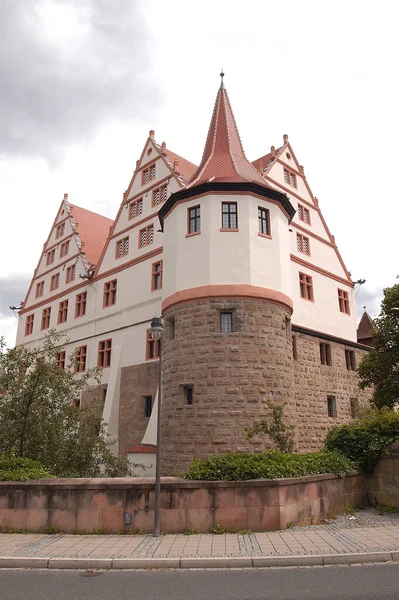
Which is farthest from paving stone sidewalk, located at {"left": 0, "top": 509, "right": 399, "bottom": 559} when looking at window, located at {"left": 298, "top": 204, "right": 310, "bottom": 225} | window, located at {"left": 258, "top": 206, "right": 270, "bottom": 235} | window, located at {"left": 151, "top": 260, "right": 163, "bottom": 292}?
window, located at {"left": 298, "top": 204, "right": 310, "bottom": 225}

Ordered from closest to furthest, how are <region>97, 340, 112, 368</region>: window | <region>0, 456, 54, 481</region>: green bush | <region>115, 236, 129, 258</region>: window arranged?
<region>0, 456, 54, 481</region>: green bush, <region>97, 340, 112, 368</region>: window, <region>115, 236, 129, 258</region>: window

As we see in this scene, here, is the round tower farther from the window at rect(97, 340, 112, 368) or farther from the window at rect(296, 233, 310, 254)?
the window at rect(97, 340, 112, 368)

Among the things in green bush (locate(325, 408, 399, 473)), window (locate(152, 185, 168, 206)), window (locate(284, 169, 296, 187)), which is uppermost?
window (locate(284, 169, 296, 187))

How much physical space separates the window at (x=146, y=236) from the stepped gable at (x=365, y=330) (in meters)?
16.1

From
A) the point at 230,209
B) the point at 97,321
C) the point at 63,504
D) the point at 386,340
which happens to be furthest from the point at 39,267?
the point at 63,504

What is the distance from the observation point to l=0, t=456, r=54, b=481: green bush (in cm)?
1009

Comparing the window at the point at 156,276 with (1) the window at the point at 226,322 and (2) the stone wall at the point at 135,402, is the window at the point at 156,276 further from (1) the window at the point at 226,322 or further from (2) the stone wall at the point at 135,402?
(1) the window at the point at 226,322

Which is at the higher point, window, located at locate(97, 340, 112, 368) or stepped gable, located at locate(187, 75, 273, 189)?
stepped gable, located at locate(187, 75, 273, 189)

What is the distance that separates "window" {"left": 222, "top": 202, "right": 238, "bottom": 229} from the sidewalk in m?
10.3

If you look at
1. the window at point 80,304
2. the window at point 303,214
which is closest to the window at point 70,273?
the window at point 80,304

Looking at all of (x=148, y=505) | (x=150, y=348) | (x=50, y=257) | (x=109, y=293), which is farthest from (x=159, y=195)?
(x=148, y=505)

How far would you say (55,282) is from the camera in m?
31.3

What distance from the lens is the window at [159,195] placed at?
22975 millimetres

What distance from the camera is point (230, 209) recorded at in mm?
17047
